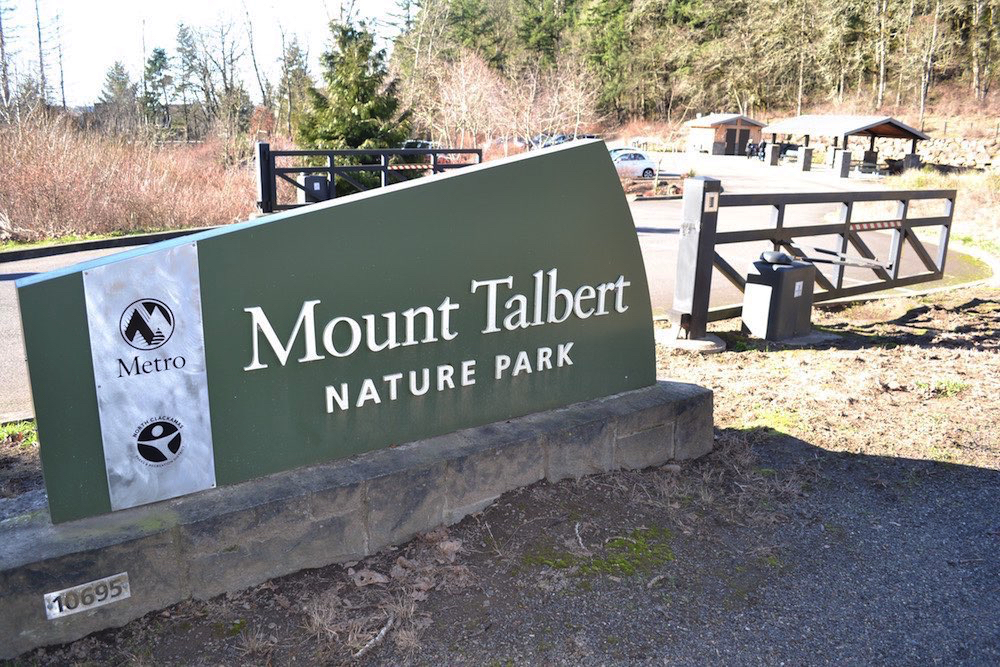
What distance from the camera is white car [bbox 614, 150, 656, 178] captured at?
3328 cm

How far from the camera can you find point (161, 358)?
10.1 ft

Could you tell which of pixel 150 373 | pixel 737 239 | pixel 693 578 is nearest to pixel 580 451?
pixel 693 578

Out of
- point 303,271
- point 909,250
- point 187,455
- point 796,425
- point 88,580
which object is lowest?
point 909,250

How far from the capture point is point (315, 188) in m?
15.5

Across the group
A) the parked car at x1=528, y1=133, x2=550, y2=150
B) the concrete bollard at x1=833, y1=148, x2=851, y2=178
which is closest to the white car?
the parked car at x1=528, y1=133, x2=550, y2=150

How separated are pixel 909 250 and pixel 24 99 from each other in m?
27.6

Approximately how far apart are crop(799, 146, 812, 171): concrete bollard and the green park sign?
40498 millimetres

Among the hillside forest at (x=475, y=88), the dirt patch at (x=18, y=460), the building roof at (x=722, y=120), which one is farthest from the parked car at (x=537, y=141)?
the dirt patch at (x=18, y=460)

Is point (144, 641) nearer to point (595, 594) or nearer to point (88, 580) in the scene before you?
point (88, 580)

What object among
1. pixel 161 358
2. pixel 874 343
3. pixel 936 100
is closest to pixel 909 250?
pixel 874 343

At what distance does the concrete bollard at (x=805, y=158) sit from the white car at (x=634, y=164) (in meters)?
11.4

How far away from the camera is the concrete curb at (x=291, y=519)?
2873 millimetres

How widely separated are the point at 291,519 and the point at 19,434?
9.40 ft

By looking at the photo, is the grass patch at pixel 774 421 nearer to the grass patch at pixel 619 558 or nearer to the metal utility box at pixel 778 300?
the grass patch at pixel 619 558
